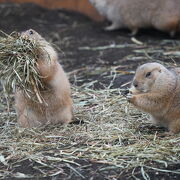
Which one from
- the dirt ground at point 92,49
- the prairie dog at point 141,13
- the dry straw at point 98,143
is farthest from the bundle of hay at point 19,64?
the prairie dog at point 141,13

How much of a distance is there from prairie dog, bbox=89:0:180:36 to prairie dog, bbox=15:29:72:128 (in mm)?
5233

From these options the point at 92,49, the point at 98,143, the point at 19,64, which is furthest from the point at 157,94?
the point at 92,49

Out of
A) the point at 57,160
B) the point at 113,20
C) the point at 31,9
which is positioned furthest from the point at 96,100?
the point at 31,9

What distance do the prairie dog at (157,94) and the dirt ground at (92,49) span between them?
1074 mm

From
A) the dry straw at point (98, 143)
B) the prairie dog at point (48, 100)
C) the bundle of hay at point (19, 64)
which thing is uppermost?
the bundle of hay at point (19, 64)

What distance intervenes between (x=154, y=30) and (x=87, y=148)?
23.5ft

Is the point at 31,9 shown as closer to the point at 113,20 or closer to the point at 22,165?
the point at 113,20

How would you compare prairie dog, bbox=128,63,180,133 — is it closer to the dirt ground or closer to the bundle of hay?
the dirt ground

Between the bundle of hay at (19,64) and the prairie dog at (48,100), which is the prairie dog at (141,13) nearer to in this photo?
the prairie dog at (48,100)

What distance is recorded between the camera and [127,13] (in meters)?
12.9

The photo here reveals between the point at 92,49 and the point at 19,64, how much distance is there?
15.9ft

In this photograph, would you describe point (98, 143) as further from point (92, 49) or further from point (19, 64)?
point (92, 49)

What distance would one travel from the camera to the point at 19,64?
22.2ft

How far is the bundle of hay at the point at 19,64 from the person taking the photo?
6.79 metres
